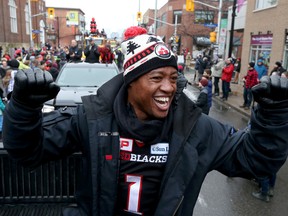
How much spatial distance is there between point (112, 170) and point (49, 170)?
144 cm

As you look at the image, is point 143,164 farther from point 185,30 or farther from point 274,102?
point 185,30

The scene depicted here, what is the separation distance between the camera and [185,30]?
171 ft

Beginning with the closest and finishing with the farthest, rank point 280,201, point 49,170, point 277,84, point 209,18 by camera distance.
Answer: point 277,84
point 49,170
point 280,201
point 209,18

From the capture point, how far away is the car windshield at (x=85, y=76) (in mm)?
7402

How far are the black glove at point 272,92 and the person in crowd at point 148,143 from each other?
2cm

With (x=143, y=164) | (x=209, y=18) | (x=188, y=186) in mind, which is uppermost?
(x=209, y=18)

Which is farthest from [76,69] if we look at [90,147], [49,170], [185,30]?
[185,30]

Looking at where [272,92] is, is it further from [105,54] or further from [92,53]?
[105,54]

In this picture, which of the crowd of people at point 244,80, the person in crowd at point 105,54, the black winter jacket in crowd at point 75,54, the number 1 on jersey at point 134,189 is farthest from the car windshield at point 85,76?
the person in crowd at point 105,54

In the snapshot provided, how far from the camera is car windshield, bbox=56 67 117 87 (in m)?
7.40

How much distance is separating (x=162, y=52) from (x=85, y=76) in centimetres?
612

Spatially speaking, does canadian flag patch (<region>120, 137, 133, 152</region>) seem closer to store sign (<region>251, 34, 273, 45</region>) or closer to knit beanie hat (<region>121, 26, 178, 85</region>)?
knit beanie hat (<region>121, 26, 178, 85</region>)

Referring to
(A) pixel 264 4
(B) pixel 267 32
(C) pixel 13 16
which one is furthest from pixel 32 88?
(C) pixel 13 16

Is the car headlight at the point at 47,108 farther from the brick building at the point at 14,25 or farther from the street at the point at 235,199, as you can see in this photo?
the brick building at the point at 14,25
